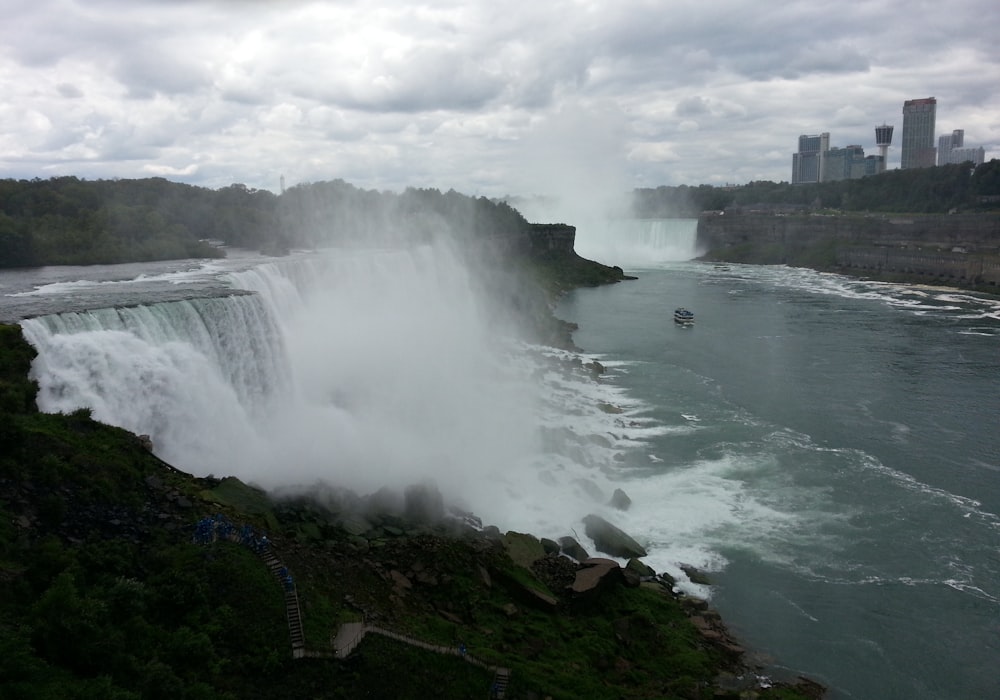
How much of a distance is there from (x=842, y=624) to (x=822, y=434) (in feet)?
33.7

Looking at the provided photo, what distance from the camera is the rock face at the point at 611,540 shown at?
15289 mm

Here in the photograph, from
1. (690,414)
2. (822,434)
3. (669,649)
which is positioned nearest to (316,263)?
(690,414)

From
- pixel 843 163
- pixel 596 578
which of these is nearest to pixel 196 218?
pixel 596 578

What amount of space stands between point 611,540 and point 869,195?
10612 cm

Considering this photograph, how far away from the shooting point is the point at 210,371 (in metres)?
16.7

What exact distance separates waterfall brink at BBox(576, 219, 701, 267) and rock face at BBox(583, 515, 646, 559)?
77.1 meters

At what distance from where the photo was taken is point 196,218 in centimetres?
4366

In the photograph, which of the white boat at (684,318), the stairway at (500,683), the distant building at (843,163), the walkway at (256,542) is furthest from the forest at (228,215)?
the distant building at (843,163)

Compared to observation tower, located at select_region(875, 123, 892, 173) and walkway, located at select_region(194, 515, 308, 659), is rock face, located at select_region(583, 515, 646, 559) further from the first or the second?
observation tower, located at select_region(875, 123, 892, 173)

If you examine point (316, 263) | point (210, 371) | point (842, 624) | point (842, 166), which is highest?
point (842, 166)

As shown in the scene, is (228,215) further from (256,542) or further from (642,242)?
(642,242)

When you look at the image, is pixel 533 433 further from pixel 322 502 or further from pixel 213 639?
pixel 213 639

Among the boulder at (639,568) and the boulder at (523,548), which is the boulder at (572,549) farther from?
the boulder at (639,568)

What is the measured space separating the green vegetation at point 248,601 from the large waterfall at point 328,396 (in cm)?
180
